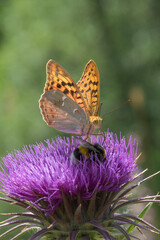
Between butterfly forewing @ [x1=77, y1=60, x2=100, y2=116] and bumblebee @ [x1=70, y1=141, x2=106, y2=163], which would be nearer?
bumblebee @ [x1=70, y1=141, x2=106, y2=163]

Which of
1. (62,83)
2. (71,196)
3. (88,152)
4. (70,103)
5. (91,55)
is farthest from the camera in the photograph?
(91,55)

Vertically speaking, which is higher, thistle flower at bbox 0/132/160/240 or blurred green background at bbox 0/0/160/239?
blurred green background at bbox 0/0/160/239

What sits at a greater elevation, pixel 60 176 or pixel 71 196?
pixel 60 176

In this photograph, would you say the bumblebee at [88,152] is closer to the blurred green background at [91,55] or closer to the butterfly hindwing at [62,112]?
the butterfly hindwing at [62,112]

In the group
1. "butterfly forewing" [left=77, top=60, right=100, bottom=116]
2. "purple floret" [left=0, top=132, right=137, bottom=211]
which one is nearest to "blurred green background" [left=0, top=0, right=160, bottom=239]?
"butterfly forewing" [left=77, top=60, right=100, bottom=116]

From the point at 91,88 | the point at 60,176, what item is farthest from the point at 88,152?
the point at 91,88

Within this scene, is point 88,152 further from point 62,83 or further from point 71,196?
point 62,83

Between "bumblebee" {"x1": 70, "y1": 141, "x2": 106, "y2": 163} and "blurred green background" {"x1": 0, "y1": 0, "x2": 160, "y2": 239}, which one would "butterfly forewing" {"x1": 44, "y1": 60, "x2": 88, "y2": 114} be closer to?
"bumblebee" {"x1": 70, "y1": 141, "x2": 106, "y2": 163}
